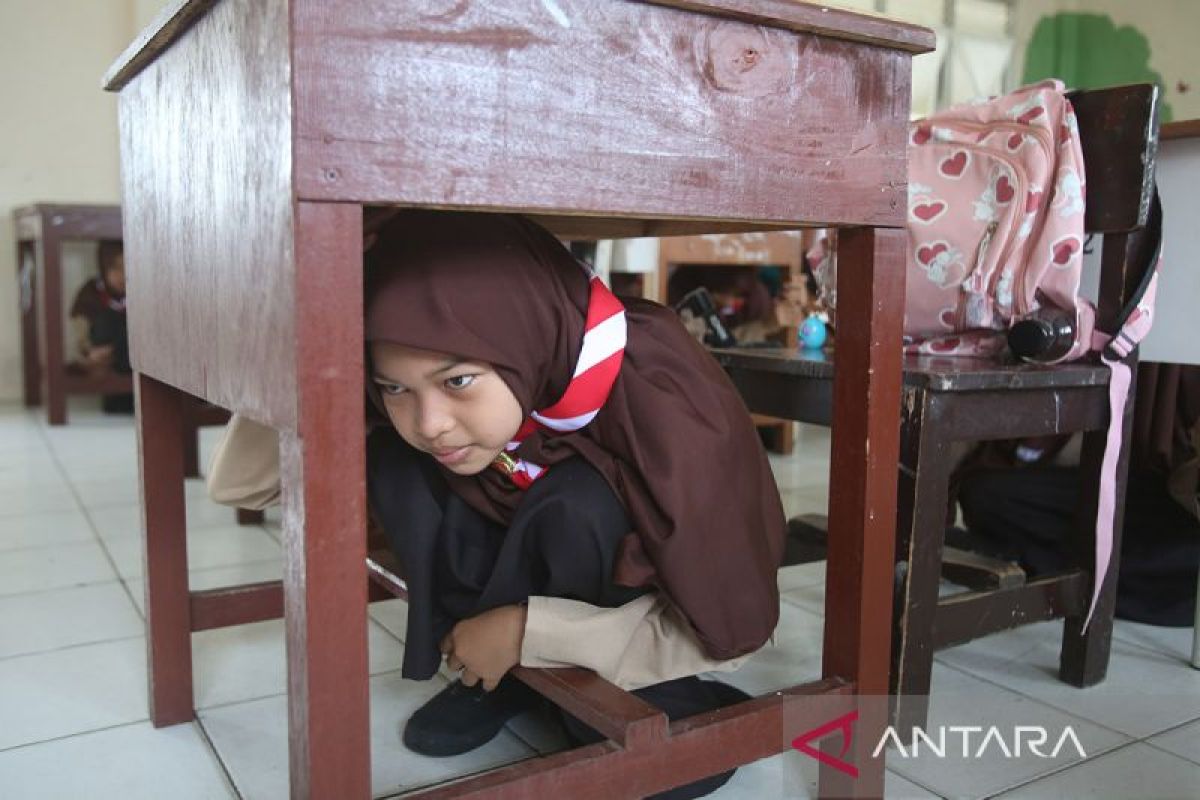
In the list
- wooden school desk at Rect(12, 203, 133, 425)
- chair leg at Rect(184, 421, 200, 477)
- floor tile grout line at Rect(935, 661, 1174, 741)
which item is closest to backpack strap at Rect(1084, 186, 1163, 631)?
floor tile grout line at Rect(935, 661, 1174, 741)

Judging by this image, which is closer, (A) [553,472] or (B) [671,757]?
(B) [671,757]

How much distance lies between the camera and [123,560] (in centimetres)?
177

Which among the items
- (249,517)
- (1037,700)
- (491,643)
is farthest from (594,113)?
(249,517)

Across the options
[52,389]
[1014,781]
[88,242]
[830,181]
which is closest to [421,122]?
[830,181]

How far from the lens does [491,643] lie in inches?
36.8

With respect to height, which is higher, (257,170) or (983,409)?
(257,170)

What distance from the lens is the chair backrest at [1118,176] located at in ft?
3.76

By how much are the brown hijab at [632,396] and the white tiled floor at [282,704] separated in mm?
258

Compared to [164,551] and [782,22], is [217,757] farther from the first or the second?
[782,22]

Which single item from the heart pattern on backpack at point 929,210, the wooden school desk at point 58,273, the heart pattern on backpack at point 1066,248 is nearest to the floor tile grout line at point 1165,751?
the heart pattern on backpack at point 1066,248

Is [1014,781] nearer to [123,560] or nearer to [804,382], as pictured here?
[804,382]

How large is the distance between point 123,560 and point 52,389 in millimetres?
1827

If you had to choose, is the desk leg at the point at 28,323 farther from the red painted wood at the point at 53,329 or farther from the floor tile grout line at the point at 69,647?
the floor tile grout line at the point at 69,647

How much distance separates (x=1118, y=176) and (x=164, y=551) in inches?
45.8
